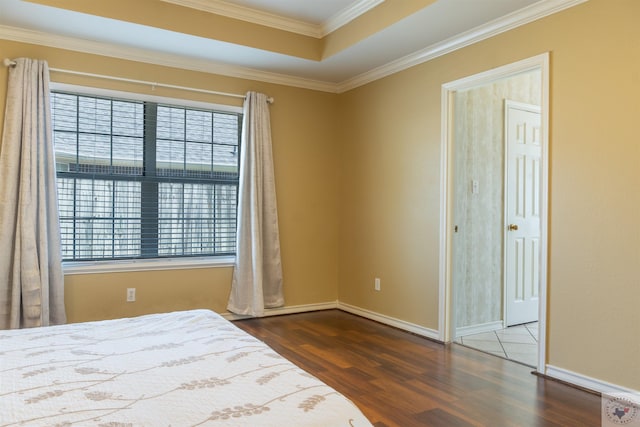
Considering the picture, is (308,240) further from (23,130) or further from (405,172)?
(23,130)

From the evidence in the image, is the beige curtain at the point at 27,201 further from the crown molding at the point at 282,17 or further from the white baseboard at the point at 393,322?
the white baseboard at the point at 393,322

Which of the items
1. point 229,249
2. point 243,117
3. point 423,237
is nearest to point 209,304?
point 229,249

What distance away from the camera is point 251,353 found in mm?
1666

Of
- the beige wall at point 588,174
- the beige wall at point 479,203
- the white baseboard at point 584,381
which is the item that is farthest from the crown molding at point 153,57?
the white baseboard at point 584,381

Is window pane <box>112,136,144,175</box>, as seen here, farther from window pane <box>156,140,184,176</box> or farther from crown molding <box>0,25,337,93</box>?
crown molding <box>0,25,337,93</box>

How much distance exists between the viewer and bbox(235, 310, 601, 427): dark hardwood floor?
7.68 feet

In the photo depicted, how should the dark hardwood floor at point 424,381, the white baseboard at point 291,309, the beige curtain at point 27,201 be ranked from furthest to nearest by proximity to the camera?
the white baseboard at point 291,309, the beige curtain at point 27,201, the dark hardwood floor at point 424,381

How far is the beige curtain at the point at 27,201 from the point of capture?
336cm

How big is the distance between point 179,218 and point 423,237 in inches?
87.1

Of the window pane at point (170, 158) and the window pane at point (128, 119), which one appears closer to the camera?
the window pane at point (128, 119)

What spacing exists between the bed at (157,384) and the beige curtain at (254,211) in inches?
94.2

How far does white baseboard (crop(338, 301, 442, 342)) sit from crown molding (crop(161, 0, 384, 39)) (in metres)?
Result: 2.63

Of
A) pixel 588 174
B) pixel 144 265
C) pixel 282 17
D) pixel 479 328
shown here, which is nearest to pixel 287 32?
pixel 282 17

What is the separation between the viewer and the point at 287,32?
3928 mm
